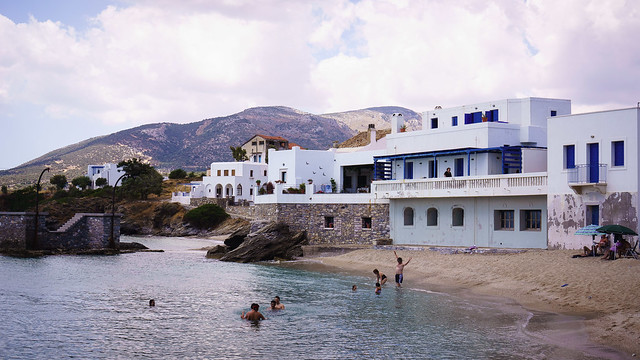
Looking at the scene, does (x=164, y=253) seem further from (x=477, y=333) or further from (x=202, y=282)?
(x=477, y=333)

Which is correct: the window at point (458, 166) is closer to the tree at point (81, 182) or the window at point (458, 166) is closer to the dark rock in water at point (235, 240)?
the dark rock in water at point (235, 240)

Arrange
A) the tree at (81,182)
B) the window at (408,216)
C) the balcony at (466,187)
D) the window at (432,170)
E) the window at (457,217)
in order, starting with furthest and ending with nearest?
the tree at (81,182) < the window at (408,216) < the window at (432,170) < the window at (457,217) < the balcony at (466,187)

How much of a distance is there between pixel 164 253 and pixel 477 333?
128 ft

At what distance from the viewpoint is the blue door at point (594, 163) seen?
32.6 meters

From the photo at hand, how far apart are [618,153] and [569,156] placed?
8.28ft

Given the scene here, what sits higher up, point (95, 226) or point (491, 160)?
point (491, 160)

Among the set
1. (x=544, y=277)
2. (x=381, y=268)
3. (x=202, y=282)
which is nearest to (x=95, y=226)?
(x=202, y=282)

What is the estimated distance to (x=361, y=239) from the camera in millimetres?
47719

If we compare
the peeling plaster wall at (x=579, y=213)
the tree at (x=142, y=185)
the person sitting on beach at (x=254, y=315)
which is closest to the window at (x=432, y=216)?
the peeling plaster wall at (x=579, y=213)

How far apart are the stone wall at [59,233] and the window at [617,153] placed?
125 ft

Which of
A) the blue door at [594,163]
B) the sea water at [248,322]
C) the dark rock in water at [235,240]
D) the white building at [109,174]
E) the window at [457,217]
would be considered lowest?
the sea water at [248,322]

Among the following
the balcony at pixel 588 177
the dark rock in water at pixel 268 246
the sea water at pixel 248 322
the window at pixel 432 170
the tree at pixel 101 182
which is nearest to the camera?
the sea water at pixel 248 322

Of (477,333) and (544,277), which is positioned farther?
(544,277)

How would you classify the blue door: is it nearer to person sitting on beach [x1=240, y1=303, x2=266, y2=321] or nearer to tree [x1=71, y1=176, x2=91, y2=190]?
person sitting on beach [x1=240, y1=303, x2=266, y2=321]
